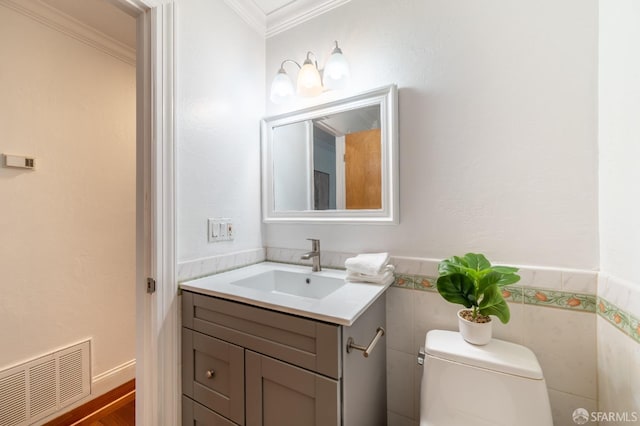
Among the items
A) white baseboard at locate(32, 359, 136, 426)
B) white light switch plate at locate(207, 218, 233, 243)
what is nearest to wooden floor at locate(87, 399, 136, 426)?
white baseboard at locate(32, 359, 136, 426)

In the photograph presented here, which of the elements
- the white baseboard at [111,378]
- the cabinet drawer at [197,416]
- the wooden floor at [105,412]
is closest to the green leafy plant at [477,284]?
the cabinet drawer at [197,416]

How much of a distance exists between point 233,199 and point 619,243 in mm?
1548

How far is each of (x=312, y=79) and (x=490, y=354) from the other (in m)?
1.45

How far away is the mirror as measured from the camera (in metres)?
1.21

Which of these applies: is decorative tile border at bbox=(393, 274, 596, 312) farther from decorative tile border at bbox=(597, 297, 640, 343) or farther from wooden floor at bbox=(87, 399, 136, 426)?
wooden floor at bbox=(87, 399, 136, 426)

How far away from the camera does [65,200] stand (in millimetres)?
1526

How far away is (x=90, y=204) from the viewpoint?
1.64 metres

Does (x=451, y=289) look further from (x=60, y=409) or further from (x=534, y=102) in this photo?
(x=60, y=409)

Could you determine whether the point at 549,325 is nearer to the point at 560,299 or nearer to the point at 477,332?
the point at 560,299

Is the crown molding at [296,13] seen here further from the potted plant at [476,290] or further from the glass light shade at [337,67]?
the potted plant at [476,290]

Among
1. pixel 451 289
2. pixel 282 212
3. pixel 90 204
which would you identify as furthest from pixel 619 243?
pixel 90 204

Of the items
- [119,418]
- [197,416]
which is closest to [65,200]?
[119,418]

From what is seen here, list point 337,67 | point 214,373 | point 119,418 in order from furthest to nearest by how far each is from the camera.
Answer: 1. point 119,418
2. point 337,67
3. point 214,373

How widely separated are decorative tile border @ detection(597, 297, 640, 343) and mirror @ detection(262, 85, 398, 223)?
0.75 meters
